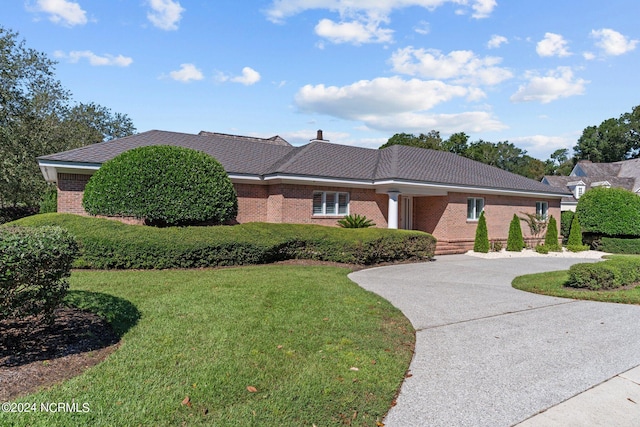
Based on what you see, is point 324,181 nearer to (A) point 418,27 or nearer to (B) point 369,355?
(A) point 418,27

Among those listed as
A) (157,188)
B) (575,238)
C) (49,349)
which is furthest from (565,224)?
(49,349)

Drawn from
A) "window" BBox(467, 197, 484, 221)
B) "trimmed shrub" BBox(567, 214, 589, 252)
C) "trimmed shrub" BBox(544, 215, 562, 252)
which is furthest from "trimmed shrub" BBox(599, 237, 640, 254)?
"window" BBox(467, 197, 484, 221)

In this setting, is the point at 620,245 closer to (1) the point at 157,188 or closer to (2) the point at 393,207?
(2) the point at 393,207

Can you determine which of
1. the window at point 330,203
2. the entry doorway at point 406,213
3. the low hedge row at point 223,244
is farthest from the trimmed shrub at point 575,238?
the window at point 330,203

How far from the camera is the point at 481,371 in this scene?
14.6 feet

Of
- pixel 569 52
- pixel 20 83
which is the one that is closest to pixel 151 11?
pixel 569 52

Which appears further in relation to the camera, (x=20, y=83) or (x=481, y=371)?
(x=20, y=83)

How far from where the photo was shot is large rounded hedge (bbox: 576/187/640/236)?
21312 millimetres

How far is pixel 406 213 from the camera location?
68.0 ft

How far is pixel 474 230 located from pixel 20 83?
25.3 m

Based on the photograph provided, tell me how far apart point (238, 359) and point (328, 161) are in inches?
592

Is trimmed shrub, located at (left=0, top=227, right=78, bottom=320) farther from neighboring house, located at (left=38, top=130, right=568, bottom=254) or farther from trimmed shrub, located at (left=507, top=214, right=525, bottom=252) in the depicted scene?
trimmed shrub, located at (left=507, top=214, right=525, bottom=252)

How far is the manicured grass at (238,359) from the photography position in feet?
10.7

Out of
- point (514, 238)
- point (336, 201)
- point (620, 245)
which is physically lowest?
point (620, 245)
